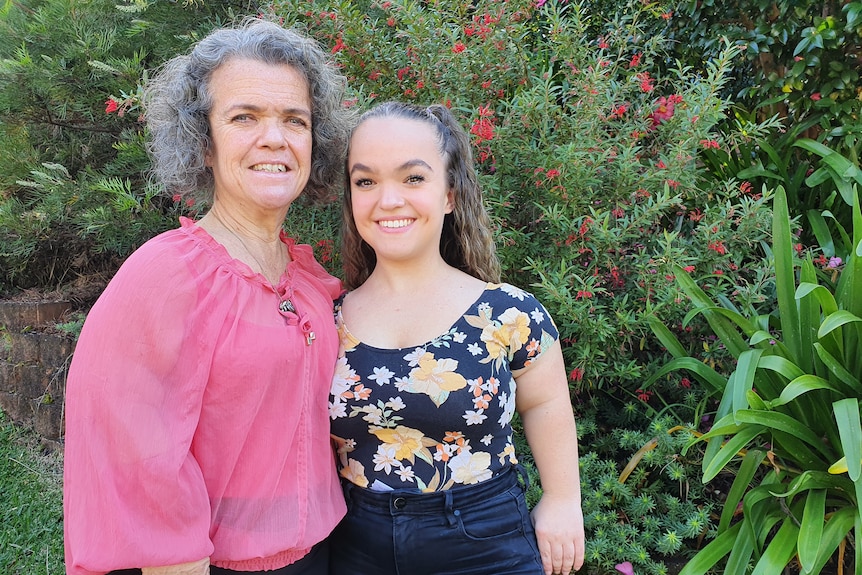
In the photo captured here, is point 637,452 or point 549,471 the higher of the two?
point 549,471

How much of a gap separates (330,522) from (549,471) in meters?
0.66

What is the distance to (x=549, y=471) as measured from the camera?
1938 millimetres

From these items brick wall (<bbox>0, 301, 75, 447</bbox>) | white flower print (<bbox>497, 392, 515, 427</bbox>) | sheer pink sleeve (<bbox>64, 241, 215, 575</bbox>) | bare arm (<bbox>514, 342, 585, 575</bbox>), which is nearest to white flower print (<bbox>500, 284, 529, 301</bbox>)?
Result: bare arm (<bbox>514, 342, 585, 575</bbox>)

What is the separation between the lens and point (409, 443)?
5.94 ft

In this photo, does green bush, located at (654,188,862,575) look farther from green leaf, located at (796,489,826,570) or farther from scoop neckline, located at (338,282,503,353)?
scoop neckline, located at (338,282,503,353)

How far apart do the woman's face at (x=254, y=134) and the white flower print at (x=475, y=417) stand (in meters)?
0.78

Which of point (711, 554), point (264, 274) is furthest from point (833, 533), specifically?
point (264, 274)

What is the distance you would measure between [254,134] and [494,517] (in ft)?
4.08

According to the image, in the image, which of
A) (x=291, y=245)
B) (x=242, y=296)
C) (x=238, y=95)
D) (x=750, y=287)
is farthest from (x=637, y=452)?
(x=238, y=95)

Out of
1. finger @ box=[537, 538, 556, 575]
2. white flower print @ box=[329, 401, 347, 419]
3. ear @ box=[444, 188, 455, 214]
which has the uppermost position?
ear @ box=[444, 188, 455, 214]

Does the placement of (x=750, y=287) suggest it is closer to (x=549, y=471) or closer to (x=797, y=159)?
(x=549, y=471)

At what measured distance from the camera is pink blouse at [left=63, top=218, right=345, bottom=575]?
1390mm

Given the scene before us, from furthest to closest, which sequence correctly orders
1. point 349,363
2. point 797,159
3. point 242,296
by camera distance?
point 797,159, point 349,363, point 242,296

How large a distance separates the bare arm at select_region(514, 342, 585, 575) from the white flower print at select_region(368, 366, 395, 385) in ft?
1.26
